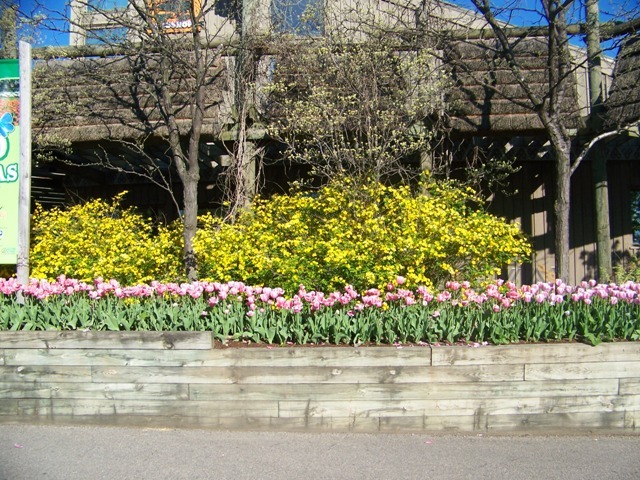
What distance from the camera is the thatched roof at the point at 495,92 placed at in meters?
7.92

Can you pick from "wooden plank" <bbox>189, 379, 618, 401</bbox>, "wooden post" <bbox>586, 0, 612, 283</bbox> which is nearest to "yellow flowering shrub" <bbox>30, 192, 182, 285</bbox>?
"wooden plank" <bbox>189, 379, 618, 401</bbox>

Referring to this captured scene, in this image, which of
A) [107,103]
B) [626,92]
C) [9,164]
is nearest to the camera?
[9,164]

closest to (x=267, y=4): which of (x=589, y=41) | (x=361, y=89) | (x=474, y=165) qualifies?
(x=361, y=89)

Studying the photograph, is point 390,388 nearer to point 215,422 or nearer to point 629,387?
point 215,422

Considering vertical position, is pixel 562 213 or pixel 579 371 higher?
pixel 562 213

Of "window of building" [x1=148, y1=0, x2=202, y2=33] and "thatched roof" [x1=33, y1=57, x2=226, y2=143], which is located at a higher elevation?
"window of building" [x1=148, y1=0, x2=202, y2=33]

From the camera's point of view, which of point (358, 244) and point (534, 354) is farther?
point (358, 244)

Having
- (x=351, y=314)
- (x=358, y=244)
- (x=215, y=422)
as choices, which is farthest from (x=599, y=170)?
(x=215, y=422)

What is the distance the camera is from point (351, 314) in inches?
195

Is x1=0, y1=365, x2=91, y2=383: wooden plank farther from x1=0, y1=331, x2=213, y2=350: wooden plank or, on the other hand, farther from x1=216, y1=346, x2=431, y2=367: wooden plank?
x1=216, y1=346, x2=431, y2=367: wooden plank

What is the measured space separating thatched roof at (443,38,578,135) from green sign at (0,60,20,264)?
17.9 feet

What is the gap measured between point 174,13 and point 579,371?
6.74 meters

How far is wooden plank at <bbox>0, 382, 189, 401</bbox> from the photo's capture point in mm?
4453

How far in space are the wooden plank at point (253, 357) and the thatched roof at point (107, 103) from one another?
4.25 metres
